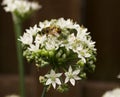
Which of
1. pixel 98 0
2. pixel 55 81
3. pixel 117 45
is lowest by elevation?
pixel 55 81

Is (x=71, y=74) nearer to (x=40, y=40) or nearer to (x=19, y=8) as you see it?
(x=40, y=40)

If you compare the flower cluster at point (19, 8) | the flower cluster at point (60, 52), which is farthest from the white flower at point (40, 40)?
the flower cluster at point (19, 8)

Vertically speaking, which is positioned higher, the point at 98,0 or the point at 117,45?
the point at 98,0

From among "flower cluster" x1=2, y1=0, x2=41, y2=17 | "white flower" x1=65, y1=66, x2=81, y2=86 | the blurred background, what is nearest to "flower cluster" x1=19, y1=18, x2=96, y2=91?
"white flower" x1=65, y1=66, x2=81, y2=86

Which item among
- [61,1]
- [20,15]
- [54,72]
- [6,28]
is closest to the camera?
[54,72]

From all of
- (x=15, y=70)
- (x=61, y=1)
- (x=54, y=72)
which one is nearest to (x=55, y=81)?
(x=54, y=72)

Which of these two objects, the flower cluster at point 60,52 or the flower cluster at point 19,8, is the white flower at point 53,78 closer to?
the flower cluster at point 60,52

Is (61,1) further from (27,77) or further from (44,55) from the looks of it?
(44,55)

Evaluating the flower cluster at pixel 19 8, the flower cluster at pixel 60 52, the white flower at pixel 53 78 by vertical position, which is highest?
the flower cluster at pixel 19 8

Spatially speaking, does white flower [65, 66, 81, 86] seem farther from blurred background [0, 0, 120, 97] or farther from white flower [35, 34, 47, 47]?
blurred background [0, 0, 120, 97]
